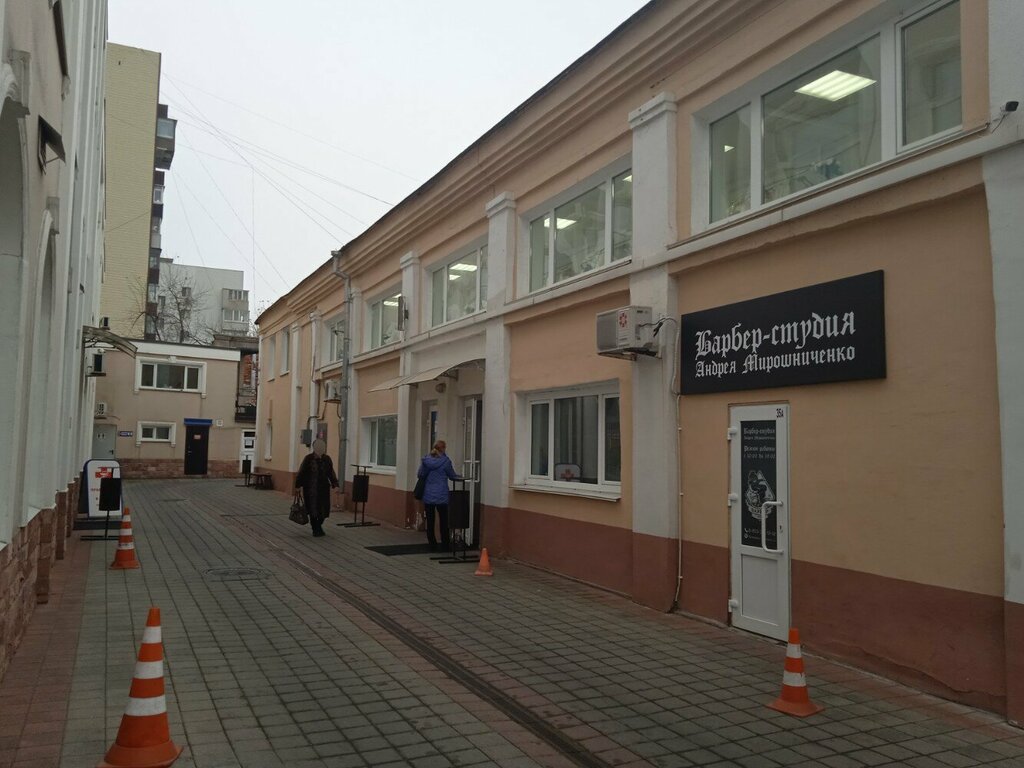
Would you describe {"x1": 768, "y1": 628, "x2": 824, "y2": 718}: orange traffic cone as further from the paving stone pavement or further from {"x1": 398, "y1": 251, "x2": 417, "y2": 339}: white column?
{"x1": 398, "y1": 251, "x2": 417, "y2": 339}: white column

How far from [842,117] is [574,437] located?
5.07 metres

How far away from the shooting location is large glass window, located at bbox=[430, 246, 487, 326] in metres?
13.3

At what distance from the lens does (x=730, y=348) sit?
24.3ft

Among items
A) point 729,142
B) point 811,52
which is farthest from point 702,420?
point 811,52

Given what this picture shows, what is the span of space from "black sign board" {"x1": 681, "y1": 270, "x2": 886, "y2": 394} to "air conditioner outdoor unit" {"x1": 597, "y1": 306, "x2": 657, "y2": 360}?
37cm

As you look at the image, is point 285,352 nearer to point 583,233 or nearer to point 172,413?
point 172,413

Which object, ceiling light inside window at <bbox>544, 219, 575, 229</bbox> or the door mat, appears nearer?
ceiling light inside window at <bbox>544, 219, 575, 229</bbox>

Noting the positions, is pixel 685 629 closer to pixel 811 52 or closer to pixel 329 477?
pixel 811 52

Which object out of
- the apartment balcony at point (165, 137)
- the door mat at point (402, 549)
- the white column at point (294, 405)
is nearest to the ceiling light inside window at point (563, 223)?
the door mat at point (402, 549)

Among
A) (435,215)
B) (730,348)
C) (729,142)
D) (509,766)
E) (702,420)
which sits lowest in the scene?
(509,766)

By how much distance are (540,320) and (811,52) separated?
16.4 ft

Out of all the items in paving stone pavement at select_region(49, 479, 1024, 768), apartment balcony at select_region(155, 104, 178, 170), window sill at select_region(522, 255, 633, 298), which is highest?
apartment balcony at select_region(155, 104, 178, 170)

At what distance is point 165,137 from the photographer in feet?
165

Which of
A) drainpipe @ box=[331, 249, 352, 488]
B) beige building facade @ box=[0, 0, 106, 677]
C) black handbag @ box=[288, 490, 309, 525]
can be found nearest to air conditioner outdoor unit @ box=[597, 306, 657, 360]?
beige building facade @ box=[0, 0, 106, 677]
